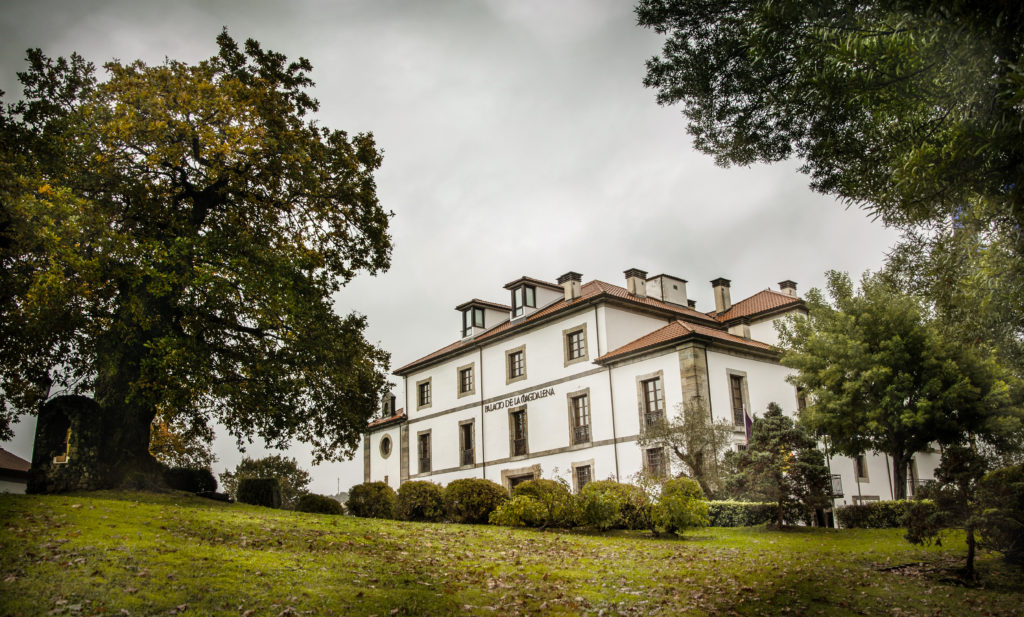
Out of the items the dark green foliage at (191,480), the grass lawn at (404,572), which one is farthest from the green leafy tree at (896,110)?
the dark green foliage at (191,480)

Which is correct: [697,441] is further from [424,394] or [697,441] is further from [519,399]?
[424,394]

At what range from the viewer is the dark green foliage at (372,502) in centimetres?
1992

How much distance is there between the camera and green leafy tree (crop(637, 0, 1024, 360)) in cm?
542

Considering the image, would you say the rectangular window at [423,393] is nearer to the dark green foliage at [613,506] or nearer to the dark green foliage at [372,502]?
the dark green foliage at [372,502]

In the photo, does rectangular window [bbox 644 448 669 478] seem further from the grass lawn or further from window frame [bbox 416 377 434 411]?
window frame [bbox 416 377 434 411]

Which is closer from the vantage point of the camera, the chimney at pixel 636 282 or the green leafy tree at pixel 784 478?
the green leafy tree at pixel 784 478

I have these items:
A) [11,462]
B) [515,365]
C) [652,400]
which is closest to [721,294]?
[652,400]

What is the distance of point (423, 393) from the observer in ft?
135

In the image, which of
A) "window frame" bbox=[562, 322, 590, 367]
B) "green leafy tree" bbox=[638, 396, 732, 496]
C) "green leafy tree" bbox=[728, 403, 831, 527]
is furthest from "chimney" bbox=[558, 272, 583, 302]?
"green leafy tree" bbox=[728, 403, 831, 527]

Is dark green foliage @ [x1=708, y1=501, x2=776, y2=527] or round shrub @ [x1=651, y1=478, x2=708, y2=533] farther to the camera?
dark green foliage @ [x1=708, y1=501, x2=776, y2=527]

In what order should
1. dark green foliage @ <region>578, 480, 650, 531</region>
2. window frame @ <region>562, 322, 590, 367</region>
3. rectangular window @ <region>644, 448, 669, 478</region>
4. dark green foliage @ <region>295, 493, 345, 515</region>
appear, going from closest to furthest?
dark green foliage @ <region>578, 480, 650, 531</region>, dark green foliage @ <region>295, 493, 345, 515</region>, rectangular window @ <region>644, 448, 669, 478</region>, window frame @ <region>562, 322, 590, 367</region>

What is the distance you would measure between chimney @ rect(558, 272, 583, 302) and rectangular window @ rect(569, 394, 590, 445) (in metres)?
5.23

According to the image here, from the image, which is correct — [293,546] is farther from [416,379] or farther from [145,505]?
[416,379]

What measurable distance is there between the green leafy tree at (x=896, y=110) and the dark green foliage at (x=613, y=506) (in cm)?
885
